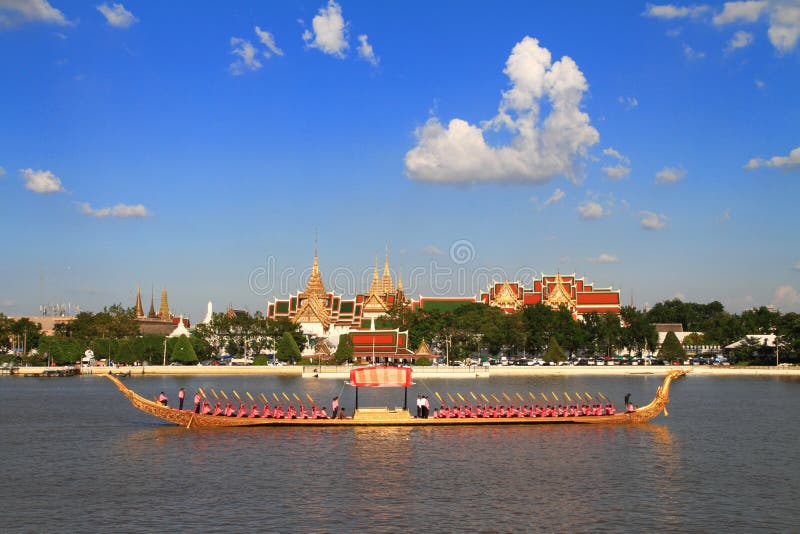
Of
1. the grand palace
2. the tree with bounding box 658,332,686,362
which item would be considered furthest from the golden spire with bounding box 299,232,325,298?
the tree with bounding box 658,332,686,362

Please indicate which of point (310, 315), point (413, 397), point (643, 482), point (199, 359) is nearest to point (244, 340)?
point (199, 359)

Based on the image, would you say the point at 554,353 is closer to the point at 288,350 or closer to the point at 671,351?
the point at 671,351

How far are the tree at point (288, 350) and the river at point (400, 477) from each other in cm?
5146

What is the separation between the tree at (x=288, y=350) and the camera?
3900 inches

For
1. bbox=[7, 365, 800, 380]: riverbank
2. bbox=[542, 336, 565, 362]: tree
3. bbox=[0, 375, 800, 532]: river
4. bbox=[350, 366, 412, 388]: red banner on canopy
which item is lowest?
bbox=[0, 375, 800, 532]: river

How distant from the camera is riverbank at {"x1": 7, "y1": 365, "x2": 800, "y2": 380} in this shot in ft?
284

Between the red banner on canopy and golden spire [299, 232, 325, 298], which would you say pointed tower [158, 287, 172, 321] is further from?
the red banner on canopy

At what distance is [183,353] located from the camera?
98.5 m

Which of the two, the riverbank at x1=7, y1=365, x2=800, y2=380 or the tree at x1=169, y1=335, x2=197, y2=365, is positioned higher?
the tree at x1=169, y1=335, x2=197, y2=365

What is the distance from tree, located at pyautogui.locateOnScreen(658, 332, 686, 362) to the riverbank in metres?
5.22

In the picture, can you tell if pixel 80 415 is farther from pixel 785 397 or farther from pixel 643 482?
pixel 785 397

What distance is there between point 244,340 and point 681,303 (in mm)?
97533

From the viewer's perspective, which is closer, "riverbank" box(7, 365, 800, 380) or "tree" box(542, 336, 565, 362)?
"riverbank" box(7, 365, 800, 380)

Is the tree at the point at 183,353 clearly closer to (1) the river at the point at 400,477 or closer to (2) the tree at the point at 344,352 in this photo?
(2) the tree at the point at 344,352
